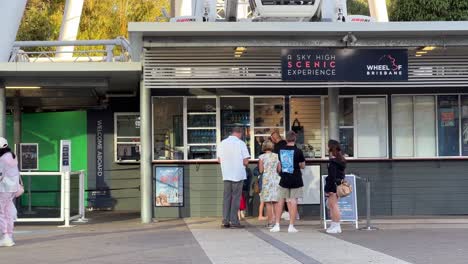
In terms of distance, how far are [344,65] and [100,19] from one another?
21002 millimetres

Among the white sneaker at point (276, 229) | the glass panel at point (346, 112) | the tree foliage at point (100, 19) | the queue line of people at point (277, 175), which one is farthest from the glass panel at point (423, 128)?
the tree foliage at point (100, 19)

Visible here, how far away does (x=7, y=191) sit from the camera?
11.5 m

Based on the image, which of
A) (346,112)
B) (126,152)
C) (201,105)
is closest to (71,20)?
(126,152)

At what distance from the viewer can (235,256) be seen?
33.0 ft

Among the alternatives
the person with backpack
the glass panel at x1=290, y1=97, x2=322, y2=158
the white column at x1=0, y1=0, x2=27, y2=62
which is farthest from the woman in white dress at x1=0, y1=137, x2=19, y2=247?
the glass panel at x1=290, y1=97, x2=322, y2=158

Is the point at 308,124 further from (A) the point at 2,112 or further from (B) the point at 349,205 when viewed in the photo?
(A) the point at 2,112

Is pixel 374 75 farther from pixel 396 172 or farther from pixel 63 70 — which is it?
pixel 63 70

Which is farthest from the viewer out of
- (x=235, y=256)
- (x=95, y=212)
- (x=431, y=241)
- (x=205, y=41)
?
(x=95, y=212)

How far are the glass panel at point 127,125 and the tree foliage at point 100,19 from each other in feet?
Result: 46.5

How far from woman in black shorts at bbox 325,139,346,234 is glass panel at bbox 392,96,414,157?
3.82m

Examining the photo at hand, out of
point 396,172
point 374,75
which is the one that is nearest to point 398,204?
point 396,172

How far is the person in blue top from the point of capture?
1291cm

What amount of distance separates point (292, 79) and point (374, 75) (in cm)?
162

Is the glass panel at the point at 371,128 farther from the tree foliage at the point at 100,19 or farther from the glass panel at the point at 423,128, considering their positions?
the tree foliage at the point at 100,19
